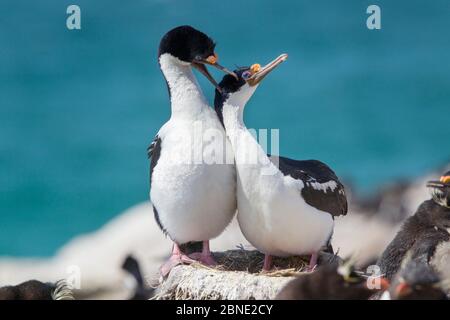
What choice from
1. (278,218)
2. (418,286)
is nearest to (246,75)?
(278,218)

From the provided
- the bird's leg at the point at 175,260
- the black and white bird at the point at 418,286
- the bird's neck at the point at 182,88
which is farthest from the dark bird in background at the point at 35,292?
the black and white bird at the point at 418,286

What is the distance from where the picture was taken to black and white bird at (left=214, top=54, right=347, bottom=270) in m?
7.72

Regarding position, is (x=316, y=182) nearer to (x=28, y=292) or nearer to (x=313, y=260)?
(x=313, y=260)

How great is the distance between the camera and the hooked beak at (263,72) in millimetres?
7953

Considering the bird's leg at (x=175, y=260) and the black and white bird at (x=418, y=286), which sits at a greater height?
the black and white bird at (x=418, y=286)

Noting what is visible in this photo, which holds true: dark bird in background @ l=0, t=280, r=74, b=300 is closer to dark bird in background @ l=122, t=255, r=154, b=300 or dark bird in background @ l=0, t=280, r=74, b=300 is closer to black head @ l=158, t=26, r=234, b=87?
dark bird in background @ l=122, t=255, r=154, b=300

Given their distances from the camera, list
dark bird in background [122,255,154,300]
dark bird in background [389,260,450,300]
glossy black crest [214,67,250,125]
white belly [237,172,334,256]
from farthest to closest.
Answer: dark bird in background [122,255,154,300], glossy black crest [214,67,250,125], white belly [237,172,334,256], dark bird in background [389,260,450,300]

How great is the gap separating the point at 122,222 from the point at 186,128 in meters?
10.2

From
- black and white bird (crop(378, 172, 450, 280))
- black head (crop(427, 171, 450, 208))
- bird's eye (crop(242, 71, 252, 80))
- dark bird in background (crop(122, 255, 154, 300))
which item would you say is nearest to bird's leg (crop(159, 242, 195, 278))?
dark bird in background (crop(122, 255, 154, 300))

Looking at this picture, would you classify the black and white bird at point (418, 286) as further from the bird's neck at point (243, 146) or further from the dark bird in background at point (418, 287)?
the bird's neck at point (243, 146)

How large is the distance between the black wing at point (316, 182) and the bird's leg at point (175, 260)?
3.29ft

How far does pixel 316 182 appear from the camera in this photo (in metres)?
7.90

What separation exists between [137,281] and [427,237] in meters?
2.30
